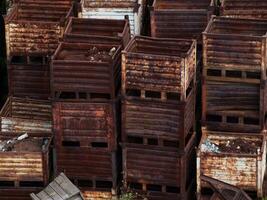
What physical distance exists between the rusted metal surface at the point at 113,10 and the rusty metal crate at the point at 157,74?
261 cm

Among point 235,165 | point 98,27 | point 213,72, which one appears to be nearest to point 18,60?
point 98,27

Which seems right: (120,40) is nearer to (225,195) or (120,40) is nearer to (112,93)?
(112,93)

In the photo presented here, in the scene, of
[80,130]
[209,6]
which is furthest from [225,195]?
[209,6]

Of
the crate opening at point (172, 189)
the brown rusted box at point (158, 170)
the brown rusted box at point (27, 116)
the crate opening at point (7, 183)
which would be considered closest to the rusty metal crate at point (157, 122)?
the brown rusted box at point (158, 170)

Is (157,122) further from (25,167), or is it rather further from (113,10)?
(113,10)

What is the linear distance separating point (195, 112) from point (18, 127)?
417cm

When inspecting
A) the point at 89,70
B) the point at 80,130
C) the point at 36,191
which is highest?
the point at 89,70

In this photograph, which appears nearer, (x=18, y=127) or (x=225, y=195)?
(x=225, y=195)

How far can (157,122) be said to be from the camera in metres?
16.8

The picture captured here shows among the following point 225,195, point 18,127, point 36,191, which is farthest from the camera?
point 18,127

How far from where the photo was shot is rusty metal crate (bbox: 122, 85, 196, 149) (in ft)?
54.6

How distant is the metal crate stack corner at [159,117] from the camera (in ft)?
53.9

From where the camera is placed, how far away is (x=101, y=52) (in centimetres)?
1780

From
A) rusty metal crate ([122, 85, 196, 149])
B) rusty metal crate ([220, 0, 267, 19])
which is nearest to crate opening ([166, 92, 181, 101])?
rusty metal crate ([122, 85, 196, 149])
